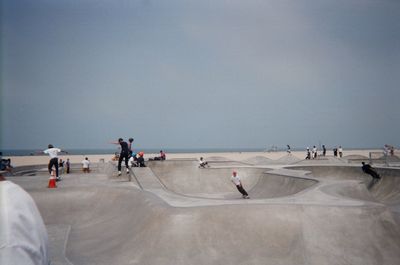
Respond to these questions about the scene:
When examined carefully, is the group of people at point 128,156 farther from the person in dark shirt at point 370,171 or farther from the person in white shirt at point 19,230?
the person in white shirt at point 19,230

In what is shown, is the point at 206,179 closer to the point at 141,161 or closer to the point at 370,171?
the point at 141,161

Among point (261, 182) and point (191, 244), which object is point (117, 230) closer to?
point (191, 244)

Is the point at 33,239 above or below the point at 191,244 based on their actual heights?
above

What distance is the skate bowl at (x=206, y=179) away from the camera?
58.0 ft

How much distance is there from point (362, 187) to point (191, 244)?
8.10m

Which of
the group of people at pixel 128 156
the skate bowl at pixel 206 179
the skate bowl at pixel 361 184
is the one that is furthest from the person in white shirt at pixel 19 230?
the skate bowl at pixel 206 179

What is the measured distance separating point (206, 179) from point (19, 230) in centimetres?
1907

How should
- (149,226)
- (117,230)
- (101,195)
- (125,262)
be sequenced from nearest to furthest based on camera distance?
(125,262) < (149,226) < (117,230) < (101,195)

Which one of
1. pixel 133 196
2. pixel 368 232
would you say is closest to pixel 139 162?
pixel 133 196

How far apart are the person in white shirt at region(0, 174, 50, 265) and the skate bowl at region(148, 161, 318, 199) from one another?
620 inches

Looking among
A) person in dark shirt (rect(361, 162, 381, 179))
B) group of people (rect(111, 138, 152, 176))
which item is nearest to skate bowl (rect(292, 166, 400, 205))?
person in dark shirt (rect(361, 162, 381, 179))

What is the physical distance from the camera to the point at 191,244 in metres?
7.21

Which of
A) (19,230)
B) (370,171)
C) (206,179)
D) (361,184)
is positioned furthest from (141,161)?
(19,230)

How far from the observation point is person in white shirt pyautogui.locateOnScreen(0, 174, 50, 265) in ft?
3.79
